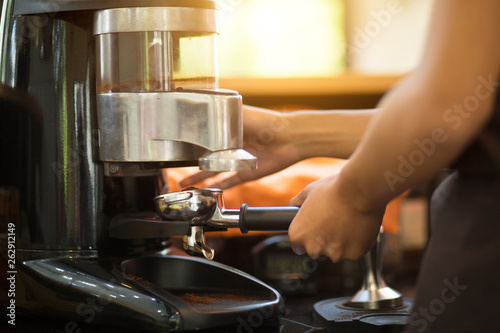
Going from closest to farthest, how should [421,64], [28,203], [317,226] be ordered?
[421,64]
[317,226]
[28,203]

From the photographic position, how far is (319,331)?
57cm

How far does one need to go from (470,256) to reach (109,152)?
32 cm

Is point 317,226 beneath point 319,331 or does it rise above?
above

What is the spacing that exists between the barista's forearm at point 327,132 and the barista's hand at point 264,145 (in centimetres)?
1

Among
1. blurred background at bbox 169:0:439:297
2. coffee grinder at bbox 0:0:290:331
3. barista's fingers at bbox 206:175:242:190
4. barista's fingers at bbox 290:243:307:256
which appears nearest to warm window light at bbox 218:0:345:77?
blurred background at bbox 169:0:439:297

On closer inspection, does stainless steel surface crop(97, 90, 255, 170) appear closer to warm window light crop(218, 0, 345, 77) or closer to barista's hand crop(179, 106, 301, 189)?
barista's hand crop(179, 106, 301, 189)

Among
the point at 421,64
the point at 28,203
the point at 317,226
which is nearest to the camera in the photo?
the point at 421,64

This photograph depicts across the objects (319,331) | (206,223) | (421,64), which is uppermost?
(421,64)

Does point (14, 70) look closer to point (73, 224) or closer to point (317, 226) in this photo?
point (73, 224)

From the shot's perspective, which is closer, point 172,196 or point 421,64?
point 421,64

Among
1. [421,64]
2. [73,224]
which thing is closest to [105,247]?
[73,224]

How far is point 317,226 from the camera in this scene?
51 centimetres

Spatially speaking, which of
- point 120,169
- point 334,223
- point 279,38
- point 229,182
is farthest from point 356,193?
point 279,38

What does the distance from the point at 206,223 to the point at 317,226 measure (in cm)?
11
